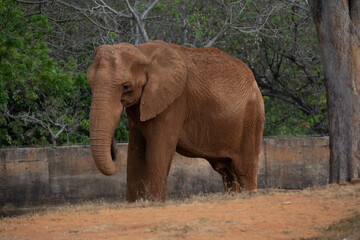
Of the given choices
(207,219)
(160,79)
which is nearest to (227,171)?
(160,79)

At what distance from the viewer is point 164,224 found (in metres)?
7.77

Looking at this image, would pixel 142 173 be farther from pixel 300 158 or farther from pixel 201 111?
pixel 300 158

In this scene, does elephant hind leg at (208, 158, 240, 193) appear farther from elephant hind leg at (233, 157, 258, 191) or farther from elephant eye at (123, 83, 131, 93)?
elephant eye at (123, 83, 131, 93)

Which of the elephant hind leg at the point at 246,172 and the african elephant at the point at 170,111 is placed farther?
the elephant hind leg at the point at 246,172

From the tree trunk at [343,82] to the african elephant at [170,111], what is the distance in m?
1.69

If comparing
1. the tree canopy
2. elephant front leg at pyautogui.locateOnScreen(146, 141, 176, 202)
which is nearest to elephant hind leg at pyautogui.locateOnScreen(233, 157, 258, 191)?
elephant front leg at pyautogui.locateOnScreen(146, 141, 176, 202)

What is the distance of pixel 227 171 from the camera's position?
13094 millimetres

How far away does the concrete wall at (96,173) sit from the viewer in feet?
48.6

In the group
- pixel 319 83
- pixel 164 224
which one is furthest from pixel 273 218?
pixel 319 83

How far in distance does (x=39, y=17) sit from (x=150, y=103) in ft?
17.6

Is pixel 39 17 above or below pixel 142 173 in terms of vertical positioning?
above

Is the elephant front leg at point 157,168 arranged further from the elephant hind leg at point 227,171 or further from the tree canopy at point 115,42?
the tree canopy at point 115,42

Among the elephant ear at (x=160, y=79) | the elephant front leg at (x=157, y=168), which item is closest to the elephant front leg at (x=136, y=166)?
the elephant front leg at (x=157, y=168)

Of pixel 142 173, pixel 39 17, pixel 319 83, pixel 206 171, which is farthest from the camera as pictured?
pixel 319 83
